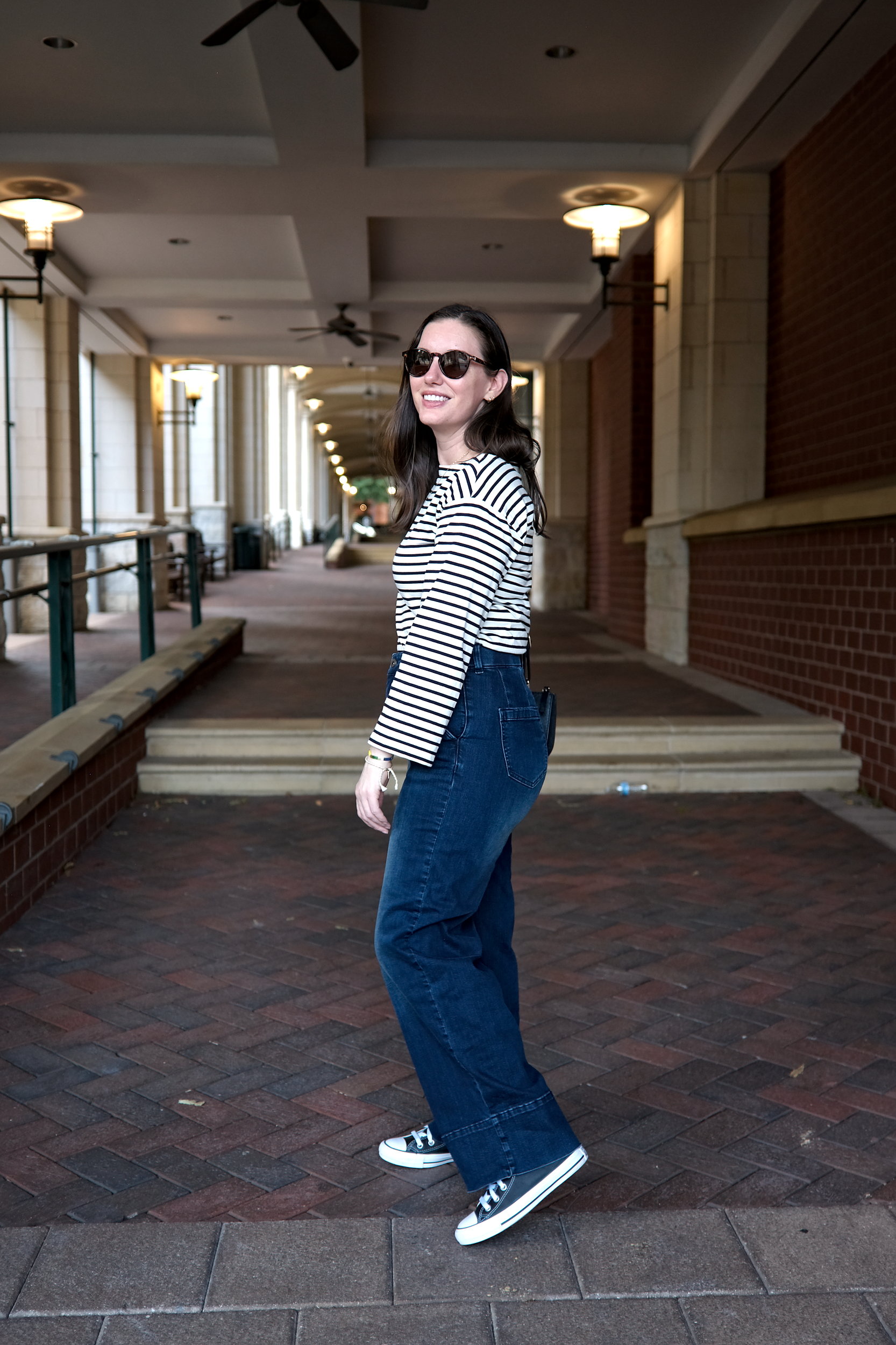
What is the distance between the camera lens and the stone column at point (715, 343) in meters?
8.69

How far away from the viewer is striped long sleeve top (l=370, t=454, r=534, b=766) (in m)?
1.95

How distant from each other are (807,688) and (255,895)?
12.7 feet

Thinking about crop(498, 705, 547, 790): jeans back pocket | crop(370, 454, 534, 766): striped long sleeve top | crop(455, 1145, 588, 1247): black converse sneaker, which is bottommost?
crop(455, 1145, 588, 1247): black converse sneaker

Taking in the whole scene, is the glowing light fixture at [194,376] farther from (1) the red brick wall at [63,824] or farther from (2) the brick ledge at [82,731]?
(1) the red brick wall at [63,824]

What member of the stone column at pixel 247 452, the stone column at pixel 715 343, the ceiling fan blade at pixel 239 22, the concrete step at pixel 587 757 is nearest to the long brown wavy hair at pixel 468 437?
the ceiling fan blade at pixel 239 22

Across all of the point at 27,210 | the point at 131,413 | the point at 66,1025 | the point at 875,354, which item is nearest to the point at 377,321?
the point at 131,413

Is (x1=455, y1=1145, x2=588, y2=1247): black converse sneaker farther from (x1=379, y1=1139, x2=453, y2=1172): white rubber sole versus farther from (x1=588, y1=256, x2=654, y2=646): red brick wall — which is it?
(x1=588, y1=256, x2=654, y2=646): red brick wall

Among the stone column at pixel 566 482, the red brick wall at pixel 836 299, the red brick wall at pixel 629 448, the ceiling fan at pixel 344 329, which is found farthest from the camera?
the stone column at pixel 566 482

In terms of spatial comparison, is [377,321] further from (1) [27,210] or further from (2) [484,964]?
(2) [484,964]

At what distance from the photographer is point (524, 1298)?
192 cm

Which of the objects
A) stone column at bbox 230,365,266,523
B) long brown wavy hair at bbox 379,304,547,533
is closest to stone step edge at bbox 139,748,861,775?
long brown wavy hair at bbox 379,304,547,533

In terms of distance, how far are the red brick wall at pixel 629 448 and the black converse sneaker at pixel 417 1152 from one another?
918 centimetres

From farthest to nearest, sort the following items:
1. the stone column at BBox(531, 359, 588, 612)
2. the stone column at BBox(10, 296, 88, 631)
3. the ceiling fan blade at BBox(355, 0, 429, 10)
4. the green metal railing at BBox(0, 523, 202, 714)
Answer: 1. the stone column at BBox(531, 359, 588, 612)
2. the stone column at BBox(10, 296, 88, 631)
3. the ceiling fan blade at BBox(355, 0, 429, 10)
4. the green metal railing at BBox(0, 523, 202, 714)

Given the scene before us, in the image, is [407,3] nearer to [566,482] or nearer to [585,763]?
[585,763]
